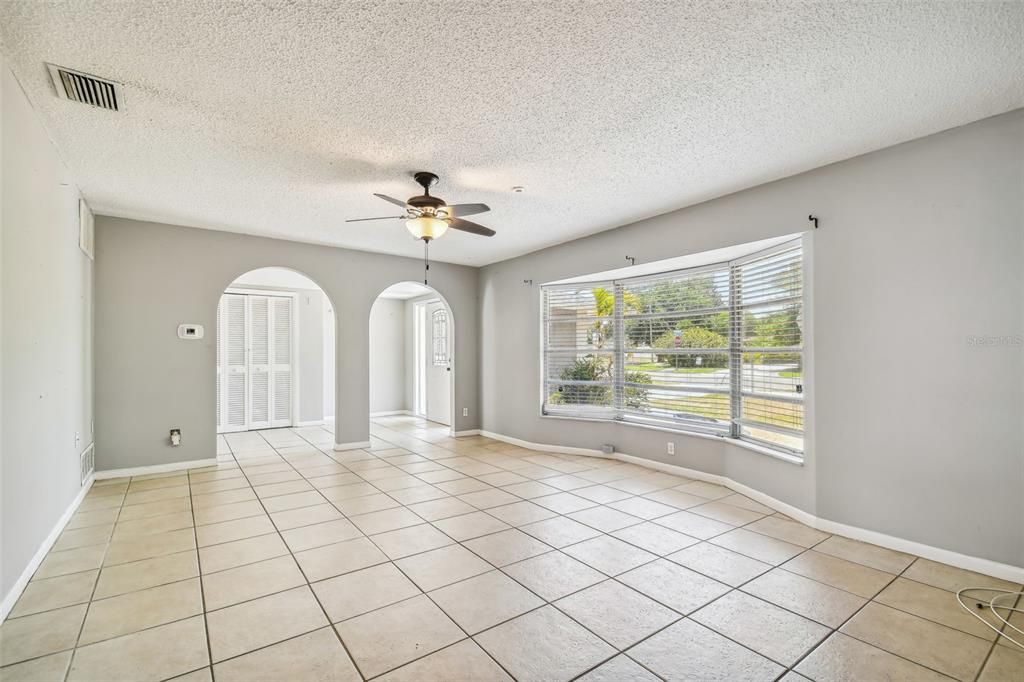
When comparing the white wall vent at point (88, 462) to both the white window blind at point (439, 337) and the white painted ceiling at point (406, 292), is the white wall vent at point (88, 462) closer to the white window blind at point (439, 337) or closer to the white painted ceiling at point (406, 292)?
the white painted ceiling at point (406, 292)

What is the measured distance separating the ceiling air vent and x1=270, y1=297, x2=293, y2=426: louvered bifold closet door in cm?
544

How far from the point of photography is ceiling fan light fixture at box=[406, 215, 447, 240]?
11.9ft

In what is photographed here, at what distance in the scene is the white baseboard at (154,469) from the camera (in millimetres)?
4770

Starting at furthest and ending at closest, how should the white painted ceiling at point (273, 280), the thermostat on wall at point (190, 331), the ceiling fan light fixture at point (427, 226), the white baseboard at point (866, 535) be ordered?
the white painted ceiling at point (273, 280)
the thermostat on wall at point (190, 331)
the ceiling fan light fixture at point (427, 226)
the white baseboard at point (866, 535)

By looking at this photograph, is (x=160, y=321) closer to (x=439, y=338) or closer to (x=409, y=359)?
(x=439, y=338)

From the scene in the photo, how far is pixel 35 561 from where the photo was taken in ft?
9.12

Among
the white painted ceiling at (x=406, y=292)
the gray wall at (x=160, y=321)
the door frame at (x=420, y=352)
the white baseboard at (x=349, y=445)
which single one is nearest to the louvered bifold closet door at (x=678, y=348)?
the white baseboard at (x=349, y=445)

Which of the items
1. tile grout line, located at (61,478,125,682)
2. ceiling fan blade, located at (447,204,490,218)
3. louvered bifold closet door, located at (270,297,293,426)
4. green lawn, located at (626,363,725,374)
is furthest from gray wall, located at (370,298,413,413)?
ceiling fan blade, located at (447,204,490,218)

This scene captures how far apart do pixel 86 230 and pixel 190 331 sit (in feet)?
4.23

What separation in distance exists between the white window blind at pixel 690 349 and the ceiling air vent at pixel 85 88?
448 centimetres

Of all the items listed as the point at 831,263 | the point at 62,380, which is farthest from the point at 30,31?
the point at 831,263

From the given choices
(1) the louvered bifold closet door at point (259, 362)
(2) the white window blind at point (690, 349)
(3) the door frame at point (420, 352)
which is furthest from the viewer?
(3) the door frame at point (420, 352)

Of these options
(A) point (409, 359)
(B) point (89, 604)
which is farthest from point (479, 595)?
(A) point (409, 359)

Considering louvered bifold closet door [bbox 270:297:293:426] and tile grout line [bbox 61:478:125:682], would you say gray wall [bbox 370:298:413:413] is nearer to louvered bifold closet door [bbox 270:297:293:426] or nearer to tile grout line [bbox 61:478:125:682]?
louvered bifold closet door [bbox 270:297:293:426]
